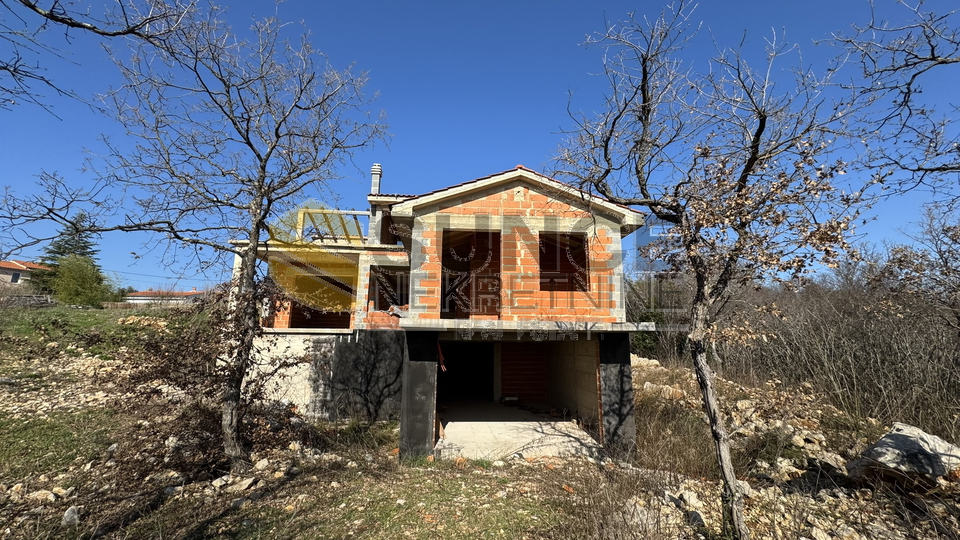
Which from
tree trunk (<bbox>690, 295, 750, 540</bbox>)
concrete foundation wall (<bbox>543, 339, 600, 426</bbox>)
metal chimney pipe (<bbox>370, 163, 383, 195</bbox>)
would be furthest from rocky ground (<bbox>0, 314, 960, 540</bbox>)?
metal chimney pipe (<bbox>370, 163, 383, 195</bbox>)

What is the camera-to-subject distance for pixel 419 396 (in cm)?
704

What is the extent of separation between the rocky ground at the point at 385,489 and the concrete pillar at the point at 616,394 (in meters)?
0.49

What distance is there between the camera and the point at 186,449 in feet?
20.2

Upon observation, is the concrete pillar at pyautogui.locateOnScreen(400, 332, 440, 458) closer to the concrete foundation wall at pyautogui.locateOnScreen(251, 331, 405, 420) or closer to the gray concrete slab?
the gray concrete slab

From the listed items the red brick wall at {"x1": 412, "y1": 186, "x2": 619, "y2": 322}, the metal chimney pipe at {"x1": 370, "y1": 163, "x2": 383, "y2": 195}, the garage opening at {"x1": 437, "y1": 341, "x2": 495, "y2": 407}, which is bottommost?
the garage opening at {"x1": 437, "y1": 341, "x2": 495, "y2": 407}

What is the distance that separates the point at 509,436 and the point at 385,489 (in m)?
3.08

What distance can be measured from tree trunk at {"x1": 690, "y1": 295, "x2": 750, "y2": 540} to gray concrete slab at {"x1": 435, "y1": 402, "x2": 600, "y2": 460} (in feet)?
10.3

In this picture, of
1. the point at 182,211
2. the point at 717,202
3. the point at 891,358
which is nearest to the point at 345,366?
the point at 182,211

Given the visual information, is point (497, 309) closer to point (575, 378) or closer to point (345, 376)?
point (575, 378)

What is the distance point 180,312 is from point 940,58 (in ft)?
33.1

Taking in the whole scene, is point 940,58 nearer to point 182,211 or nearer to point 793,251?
point 793,251

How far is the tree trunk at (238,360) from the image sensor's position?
6066 millimetres

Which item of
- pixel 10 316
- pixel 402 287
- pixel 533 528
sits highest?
pixel 402 287

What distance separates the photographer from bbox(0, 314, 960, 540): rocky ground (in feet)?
14.1
